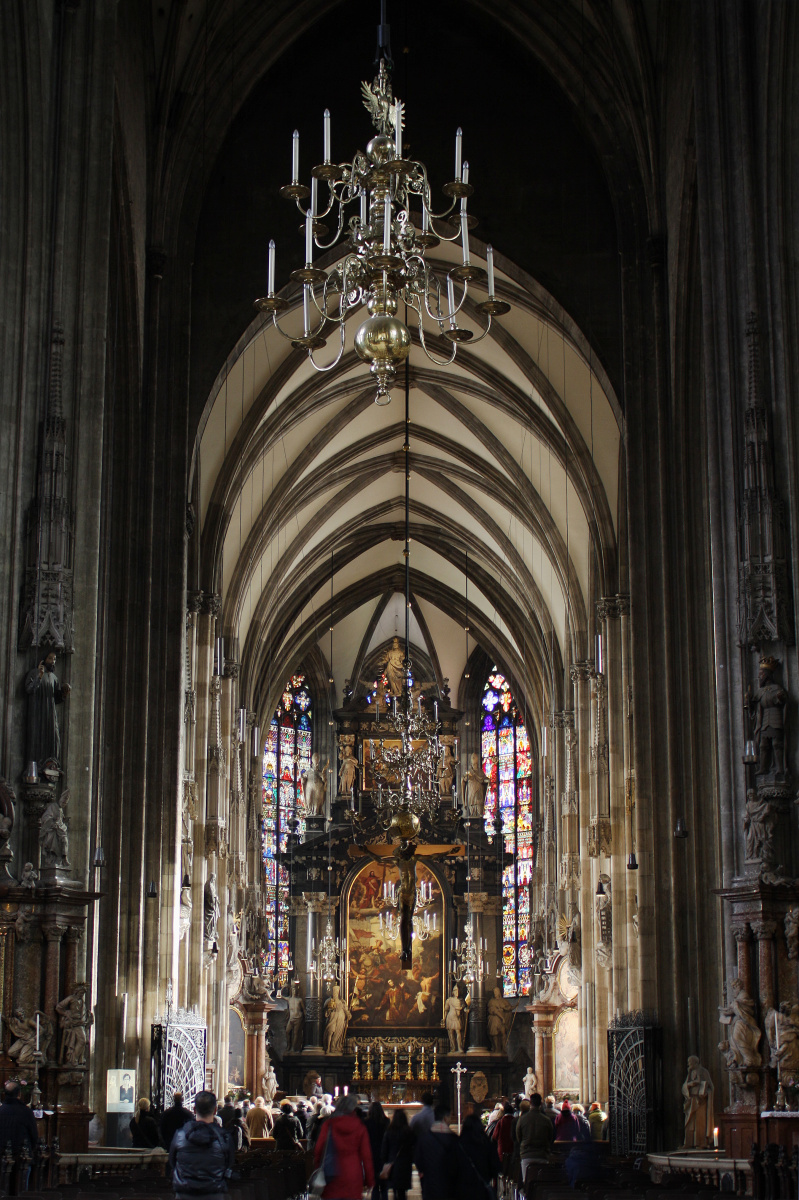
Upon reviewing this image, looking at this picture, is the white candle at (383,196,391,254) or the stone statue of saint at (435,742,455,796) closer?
the white candle at (383,196,391,254)

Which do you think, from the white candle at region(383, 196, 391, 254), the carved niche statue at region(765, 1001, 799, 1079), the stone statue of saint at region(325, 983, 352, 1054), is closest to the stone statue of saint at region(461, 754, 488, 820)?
the stone statue of saint at region(325, 983, 352, 1054)

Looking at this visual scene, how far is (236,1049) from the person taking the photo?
32.4 m

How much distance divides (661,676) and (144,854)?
23.1ft

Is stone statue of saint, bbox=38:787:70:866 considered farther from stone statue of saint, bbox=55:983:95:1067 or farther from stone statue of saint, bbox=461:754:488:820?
stone statue of saint, bbox=461:754:488:820

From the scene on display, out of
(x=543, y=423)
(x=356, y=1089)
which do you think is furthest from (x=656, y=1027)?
(x=356, y=1089)

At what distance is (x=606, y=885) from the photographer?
25.0m

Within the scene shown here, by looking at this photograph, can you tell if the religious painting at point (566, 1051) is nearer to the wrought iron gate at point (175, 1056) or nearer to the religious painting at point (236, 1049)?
the religious painting at point (236, 1049)

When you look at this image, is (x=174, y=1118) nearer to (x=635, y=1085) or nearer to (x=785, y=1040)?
(x=785, y=1040)

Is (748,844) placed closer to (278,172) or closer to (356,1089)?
(278,172)

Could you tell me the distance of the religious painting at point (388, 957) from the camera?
38.4m

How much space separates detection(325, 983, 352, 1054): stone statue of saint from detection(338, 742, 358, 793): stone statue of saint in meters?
5.43

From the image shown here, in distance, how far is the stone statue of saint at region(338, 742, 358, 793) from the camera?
4003 centimetres

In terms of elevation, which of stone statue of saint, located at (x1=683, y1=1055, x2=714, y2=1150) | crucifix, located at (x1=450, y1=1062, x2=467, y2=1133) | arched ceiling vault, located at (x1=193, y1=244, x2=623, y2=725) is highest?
arched ceiling vault, located at (x1=193, y1=244, x2=623, y2=725)

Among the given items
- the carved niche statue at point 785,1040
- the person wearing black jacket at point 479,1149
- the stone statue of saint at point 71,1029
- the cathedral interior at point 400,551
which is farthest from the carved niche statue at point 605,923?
the person wearing black jacket at point 479,1149
